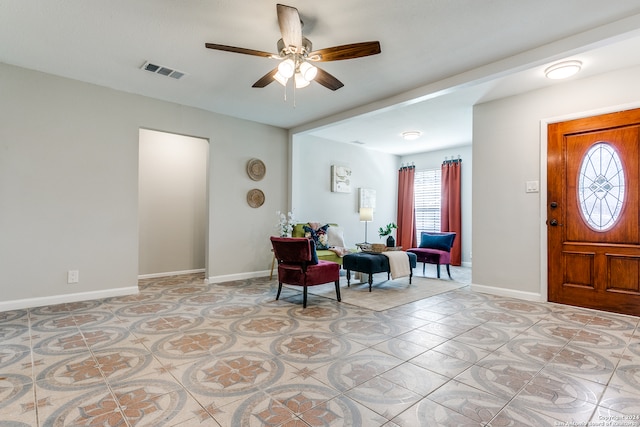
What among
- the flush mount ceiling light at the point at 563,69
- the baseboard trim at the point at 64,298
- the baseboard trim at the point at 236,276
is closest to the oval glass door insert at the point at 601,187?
the flush mount ceiling light at the point at 563,69

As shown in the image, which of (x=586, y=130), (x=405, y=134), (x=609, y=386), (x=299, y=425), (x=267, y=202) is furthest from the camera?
(x=405, y=134)

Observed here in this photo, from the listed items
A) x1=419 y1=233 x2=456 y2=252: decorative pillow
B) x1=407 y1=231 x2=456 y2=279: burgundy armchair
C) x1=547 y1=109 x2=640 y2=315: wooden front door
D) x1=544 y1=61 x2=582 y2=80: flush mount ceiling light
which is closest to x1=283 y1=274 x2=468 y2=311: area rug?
x1=407 y1=231 x2=456 y2=279: burgundy armchair

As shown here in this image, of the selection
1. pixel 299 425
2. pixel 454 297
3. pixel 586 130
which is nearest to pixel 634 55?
pixel 586 130

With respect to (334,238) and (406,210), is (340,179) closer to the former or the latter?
(334,238)

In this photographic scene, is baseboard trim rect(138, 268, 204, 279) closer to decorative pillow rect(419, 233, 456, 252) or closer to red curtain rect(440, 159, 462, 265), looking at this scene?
decorative pillow rect(419, 233, 456, 252)

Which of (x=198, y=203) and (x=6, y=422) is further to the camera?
(x=198, y=203)

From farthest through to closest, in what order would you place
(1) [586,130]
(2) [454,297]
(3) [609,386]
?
(2) [454,297], (1) [586,130], (3) [609,386]

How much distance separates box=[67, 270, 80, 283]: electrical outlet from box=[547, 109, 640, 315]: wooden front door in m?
5.57

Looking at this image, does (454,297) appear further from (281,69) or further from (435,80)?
(281,69)

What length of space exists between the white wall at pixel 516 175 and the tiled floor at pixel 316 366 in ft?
2.23

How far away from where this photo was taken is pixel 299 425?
1.54 metres

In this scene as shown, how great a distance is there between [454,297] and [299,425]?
314 centimetres

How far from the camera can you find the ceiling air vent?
11.1 ft

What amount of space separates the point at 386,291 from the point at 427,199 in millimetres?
3990
